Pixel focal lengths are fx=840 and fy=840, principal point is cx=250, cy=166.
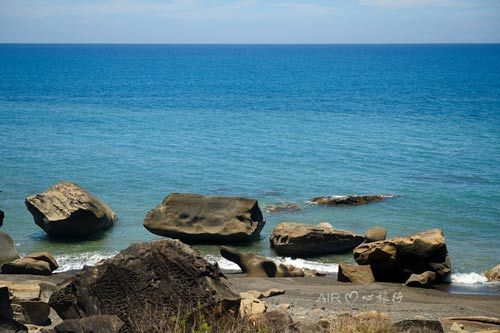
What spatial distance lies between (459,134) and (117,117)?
85.2 feet

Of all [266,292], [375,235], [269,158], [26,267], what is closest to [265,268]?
[266,292]

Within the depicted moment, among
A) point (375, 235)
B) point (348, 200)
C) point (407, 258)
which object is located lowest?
point (348, 200)

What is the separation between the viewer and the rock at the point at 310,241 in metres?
25.9

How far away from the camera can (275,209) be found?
32031 millimetres

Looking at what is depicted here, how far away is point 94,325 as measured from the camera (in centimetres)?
1188

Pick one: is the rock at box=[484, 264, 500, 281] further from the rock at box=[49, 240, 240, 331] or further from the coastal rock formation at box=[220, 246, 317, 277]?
the rock at box=[49, 240, 240, 331]

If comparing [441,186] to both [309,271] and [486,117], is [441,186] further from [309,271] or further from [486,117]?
[486,117]

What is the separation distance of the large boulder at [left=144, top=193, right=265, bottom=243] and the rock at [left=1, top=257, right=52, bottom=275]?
5.08 meters

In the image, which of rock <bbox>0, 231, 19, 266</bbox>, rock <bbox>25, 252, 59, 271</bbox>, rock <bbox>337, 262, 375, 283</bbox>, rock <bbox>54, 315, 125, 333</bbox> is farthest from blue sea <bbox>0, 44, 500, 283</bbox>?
rock <bbox>54, 315, 125, 333</bbox>

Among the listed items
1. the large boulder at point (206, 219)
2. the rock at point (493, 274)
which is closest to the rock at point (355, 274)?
the rock at point (493, 274)

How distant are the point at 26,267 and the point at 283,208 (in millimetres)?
11836

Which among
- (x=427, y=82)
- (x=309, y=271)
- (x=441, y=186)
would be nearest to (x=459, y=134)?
(x=441, y=186)

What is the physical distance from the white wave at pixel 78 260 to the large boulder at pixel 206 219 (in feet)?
7.23

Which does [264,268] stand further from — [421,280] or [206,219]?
[206,219]
